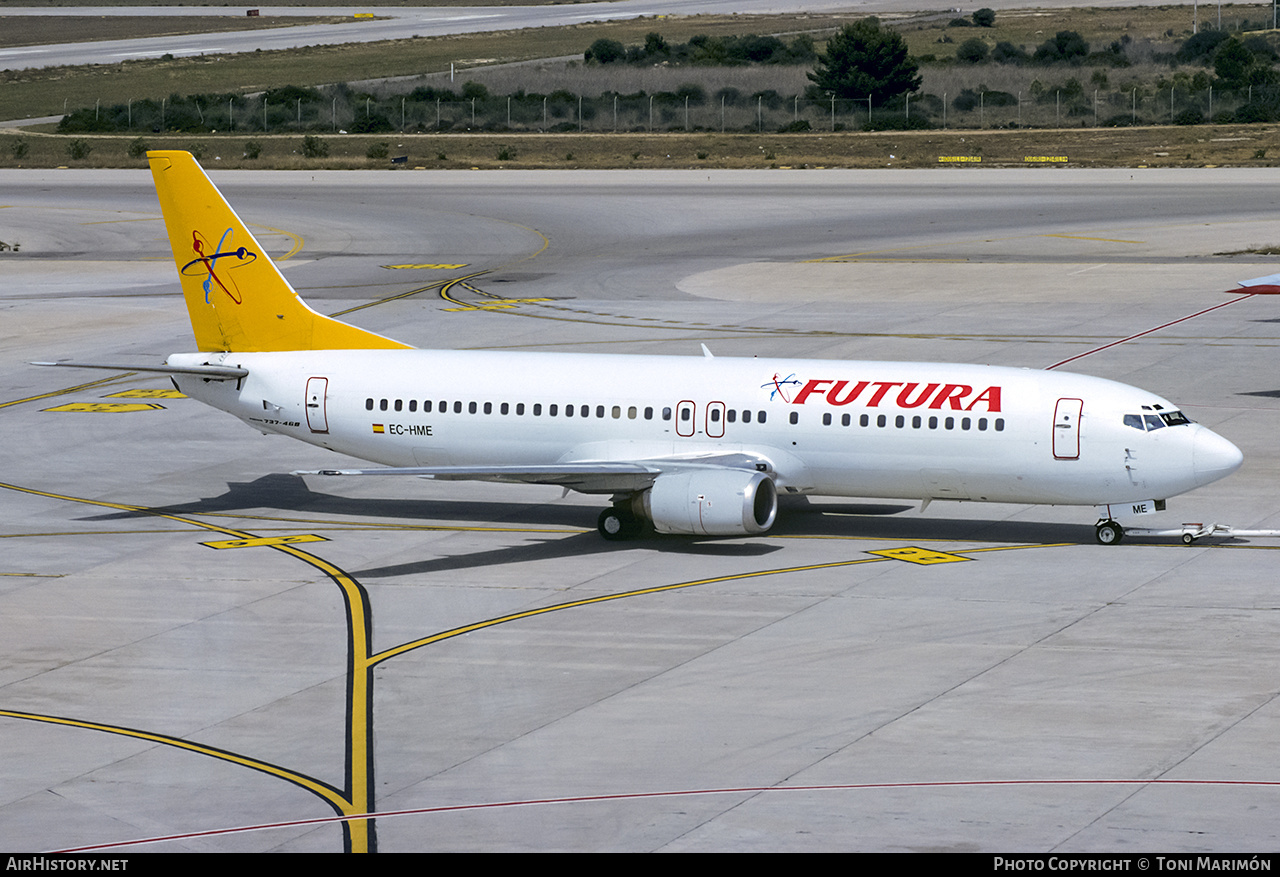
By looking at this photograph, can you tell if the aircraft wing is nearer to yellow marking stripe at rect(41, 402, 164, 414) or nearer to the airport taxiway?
the airport taxiway

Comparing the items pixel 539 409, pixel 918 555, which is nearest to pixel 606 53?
pixel 539 409

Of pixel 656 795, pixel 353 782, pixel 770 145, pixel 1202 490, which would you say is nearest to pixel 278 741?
pixel 353 782

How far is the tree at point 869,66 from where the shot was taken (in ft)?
485

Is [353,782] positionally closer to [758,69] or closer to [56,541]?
[56,541]

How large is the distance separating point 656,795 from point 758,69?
156m

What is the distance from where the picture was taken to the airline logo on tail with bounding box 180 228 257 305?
45.1 meters

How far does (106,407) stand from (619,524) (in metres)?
24.8

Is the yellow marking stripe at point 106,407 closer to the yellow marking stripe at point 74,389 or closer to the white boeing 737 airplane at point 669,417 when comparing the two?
the yellow marking stripe at point 74,389

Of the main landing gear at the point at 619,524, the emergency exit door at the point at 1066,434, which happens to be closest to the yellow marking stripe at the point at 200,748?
the main landing gear at the point at 619,524

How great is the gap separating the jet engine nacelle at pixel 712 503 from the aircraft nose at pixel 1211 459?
30.2ft

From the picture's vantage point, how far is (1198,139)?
13375 centimetres

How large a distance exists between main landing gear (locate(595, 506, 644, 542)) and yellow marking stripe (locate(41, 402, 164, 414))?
22.9 metres

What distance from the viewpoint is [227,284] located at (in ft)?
148

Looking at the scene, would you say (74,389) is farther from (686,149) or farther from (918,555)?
(686,149)
